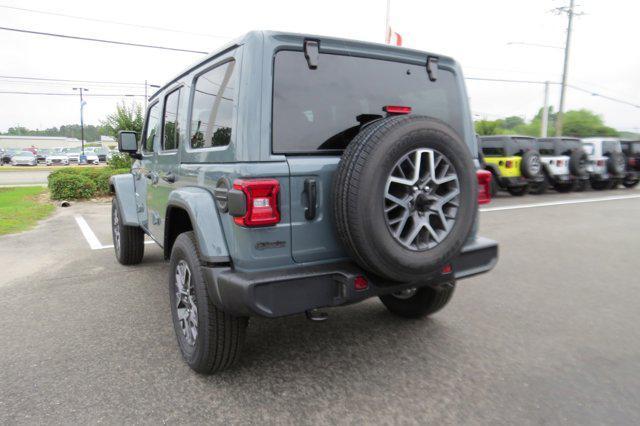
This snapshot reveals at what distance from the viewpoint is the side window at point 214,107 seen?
2531 millimetres

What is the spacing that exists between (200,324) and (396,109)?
1.67 m

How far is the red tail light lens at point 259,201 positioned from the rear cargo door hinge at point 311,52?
726mm

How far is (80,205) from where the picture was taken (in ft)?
36.1

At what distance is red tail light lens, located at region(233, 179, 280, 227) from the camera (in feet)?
7.29

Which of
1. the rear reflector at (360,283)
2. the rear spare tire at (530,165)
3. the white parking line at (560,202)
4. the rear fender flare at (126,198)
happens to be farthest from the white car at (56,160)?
the rear reflector at (360,283)

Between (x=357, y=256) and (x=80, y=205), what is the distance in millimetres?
10555

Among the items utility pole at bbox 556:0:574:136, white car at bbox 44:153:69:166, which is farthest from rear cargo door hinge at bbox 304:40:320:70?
white car at bbox 44:153:69:166

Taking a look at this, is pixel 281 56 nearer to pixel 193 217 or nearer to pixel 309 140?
pixel 309 140

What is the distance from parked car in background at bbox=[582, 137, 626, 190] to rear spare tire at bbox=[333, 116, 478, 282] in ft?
48.4

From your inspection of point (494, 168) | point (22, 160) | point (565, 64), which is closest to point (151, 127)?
point (494, 168)

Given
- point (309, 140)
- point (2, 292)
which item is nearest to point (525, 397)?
point (309, 140)

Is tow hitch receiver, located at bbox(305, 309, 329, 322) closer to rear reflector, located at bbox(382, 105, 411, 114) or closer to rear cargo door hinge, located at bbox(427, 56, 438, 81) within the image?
rear reflector, located at bbox(382, 105, 411, 114)

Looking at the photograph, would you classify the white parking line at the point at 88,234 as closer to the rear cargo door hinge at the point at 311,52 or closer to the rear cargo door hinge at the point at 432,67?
the rear cargo door hinge at the point at 311,52

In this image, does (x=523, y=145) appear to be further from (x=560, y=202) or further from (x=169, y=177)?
(x=169, y=177)
